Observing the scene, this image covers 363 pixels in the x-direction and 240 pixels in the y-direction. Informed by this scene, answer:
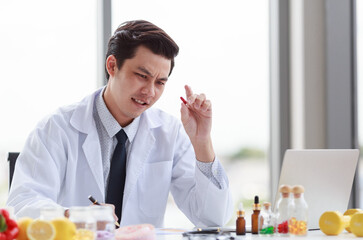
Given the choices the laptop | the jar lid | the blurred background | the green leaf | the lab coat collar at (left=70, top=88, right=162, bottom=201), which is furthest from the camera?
the blurred background

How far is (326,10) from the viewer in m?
3.24

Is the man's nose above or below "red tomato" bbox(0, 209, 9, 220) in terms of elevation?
above

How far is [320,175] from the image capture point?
194 centimetres

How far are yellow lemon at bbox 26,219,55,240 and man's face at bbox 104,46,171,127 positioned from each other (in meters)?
0.96

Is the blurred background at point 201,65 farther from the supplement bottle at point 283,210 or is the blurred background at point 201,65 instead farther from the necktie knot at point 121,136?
the supplement bottle at point 283,210

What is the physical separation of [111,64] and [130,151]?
39 centimetres

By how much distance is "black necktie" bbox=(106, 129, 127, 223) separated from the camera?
7.40 ft

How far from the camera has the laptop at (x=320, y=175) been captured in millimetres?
1935

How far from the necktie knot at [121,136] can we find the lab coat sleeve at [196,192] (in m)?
0.26

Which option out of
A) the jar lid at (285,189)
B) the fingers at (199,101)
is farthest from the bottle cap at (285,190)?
the fingers at (199,101)

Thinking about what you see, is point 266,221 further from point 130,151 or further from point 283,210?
point 130,151

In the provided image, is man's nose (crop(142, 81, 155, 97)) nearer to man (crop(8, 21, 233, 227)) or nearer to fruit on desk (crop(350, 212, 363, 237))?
man (crop(8, 21, 233, 227))

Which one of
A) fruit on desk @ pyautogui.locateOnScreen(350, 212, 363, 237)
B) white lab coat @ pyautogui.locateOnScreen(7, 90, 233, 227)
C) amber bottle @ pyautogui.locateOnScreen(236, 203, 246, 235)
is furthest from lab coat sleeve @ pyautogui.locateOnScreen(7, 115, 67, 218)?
fruit on desk @ pyautogui.locateOnScreen(350, 212, 363, 237)

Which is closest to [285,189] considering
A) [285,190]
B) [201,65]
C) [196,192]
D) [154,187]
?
[285,190]
